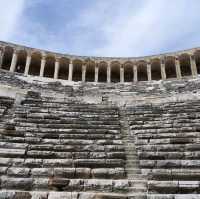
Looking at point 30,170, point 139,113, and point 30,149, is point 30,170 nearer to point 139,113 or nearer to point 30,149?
point 30,149

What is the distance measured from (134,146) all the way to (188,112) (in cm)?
385

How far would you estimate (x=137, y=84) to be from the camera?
2036 centimetres

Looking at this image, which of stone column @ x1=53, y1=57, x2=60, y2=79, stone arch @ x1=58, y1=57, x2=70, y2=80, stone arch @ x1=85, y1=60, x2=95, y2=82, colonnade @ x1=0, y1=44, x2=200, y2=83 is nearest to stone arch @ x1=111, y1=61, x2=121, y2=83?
colonnade @ x1=0, y1=44, x2=200, y2=83

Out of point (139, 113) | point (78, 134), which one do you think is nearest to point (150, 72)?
point (139, 113)

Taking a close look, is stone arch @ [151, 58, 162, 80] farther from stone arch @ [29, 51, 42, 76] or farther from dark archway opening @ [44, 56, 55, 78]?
stone arch @ [29, 51, 42, 76]

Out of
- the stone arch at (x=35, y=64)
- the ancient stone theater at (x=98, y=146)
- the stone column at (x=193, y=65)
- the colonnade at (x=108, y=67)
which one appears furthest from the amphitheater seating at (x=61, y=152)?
the stone arch at (x=35, y=64)

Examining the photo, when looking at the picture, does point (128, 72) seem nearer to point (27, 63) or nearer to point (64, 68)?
point (64, 68)

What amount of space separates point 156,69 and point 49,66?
282 inches

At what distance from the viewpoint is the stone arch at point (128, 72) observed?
24.0 meters

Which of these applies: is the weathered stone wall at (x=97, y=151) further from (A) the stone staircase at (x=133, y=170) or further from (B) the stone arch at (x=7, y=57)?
(B) the stone arch at (x=7, y=57)

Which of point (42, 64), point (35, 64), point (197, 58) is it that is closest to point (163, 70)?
point (197, 58)

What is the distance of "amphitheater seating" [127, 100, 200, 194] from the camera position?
632 cm

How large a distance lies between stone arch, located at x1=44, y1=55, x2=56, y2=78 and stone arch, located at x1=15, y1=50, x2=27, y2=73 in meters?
1.44

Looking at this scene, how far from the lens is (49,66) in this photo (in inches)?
953
